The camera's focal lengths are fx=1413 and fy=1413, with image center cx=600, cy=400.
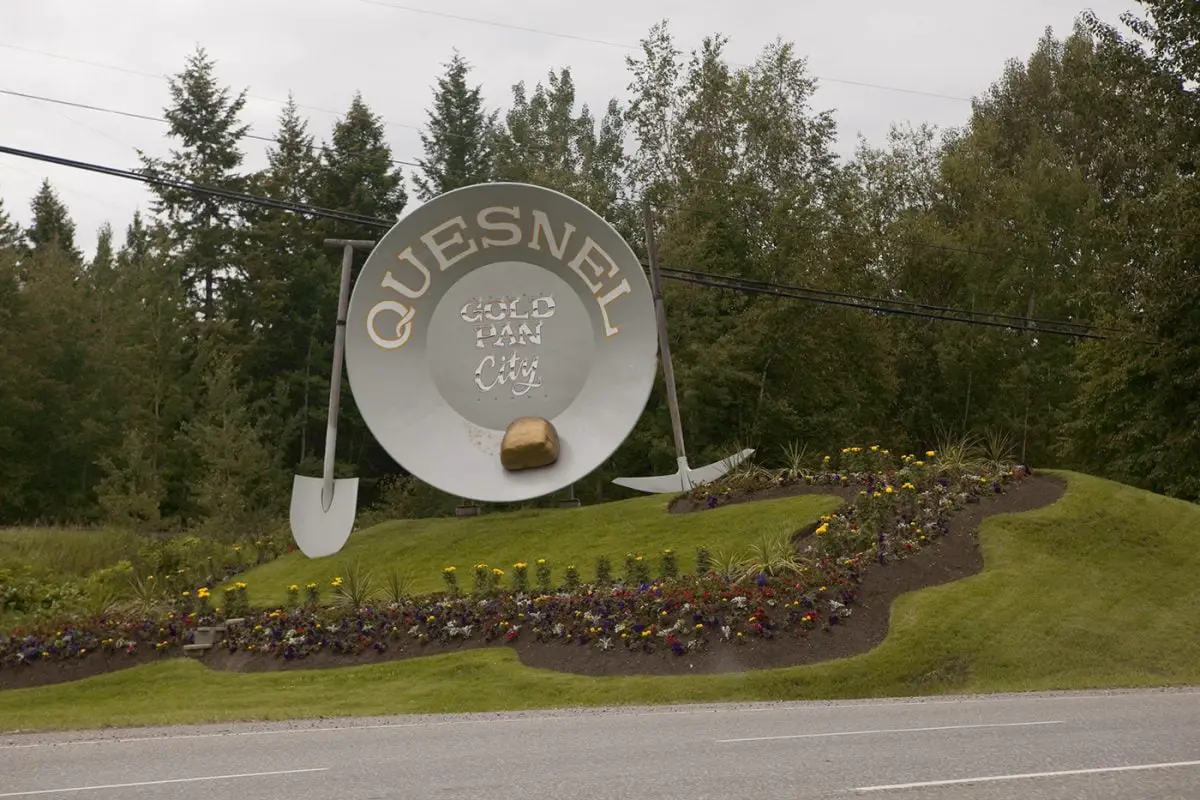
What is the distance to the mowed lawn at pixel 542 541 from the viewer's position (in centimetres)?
2298

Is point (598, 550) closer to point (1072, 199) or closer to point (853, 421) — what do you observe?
point (853, 421)

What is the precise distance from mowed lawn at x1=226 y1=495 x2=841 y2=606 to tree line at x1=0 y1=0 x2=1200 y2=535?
29.9 ft

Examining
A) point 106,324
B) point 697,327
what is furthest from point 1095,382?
point 106,324

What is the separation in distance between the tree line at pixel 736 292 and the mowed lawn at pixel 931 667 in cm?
1288

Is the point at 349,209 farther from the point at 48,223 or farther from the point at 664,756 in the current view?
the point at 664,756

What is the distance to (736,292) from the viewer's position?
42594 millimetres

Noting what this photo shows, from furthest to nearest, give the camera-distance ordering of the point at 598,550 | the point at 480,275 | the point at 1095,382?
the point at 1095,382, the point at 480,275, the point at 598,550

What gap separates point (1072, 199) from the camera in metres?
47.8

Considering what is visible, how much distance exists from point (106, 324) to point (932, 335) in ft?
97.4

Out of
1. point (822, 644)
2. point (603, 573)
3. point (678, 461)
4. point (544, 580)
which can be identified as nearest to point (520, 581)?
point (544, 580)

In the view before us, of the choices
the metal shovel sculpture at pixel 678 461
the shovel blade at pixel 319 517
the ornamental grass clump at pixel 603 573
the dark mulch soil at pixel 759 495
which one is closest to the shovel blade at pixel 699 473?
the metal shovel sculpture at pixel 678 461

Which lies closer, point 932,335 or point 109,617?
point 109,617

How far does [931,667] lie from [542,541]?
30.4 ft

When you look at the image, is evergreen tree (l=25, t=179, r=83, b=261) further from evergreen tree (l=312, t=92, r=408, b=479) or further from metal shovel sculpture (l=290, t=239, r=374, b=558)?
metal shovel sculpture (l=290, t=239, r=374, b=558)
